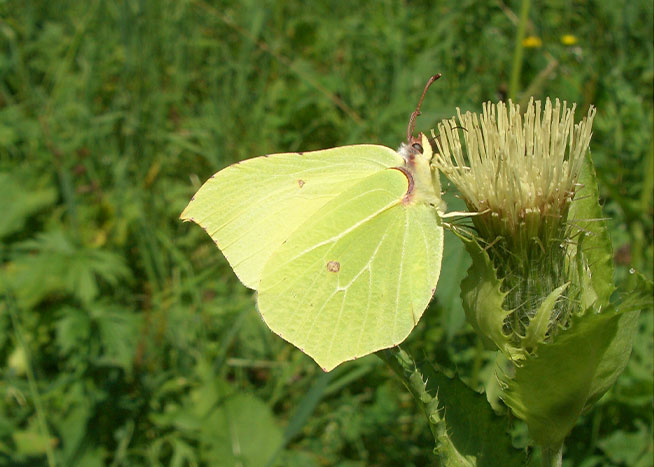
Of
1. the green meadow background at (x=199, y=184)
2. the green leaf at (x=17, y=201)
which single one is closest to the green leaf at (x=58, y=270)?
the green meadow background at (x=199, y=184)

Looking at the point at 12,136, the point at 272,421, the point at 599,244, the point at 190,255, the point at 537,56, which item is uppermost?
the point at 599,244

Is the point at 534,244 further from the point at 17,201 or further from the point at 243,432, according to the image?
the point at 17,201

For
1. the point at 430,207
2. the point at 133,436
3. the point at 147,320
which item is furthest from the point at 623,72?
the point at 133,436

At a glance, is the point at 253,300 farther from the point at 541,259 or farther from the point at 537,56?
the point at 537,56

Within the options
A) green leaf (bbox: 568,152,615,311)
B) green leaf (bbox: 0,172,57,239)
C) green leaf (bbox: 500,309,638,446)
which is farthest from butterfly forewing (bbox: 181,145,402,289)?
green leaf (bbox: 0,172,57,239)

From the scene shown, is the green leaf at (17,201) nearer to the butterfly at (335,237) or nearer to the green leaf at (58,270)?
the green leaf at (58,270)
